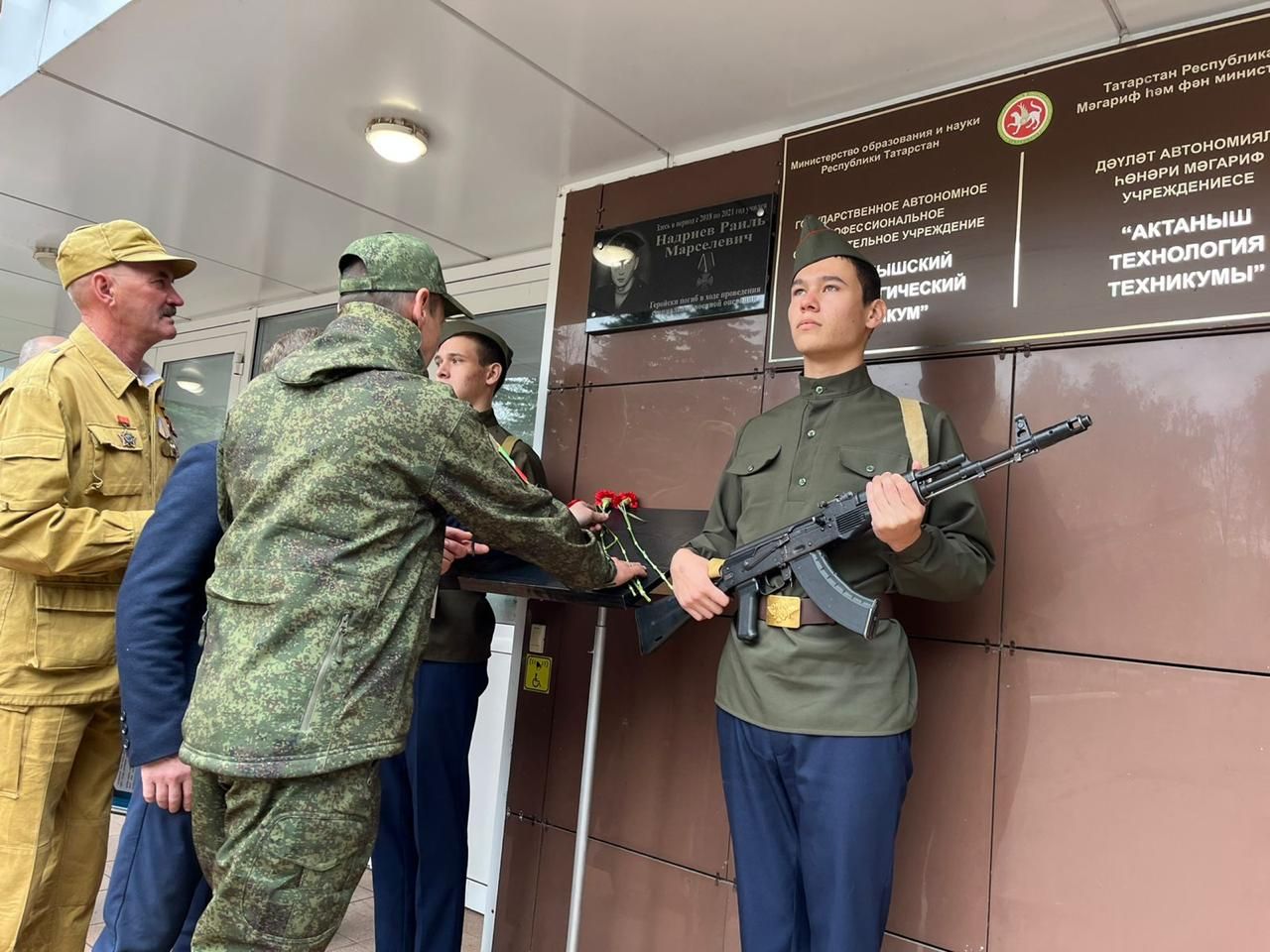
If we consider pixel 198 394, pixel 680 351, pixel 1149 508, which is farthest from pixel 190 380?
pixel 1149 508

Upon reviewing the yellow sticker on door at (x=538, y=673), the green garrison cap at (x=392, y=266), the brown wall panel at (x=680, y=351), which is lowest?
the yellow sticker on door at (x=538, y=673)

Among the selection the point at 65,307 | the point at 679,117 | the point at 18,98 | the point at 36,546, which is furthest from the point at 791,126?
the point at 65,307

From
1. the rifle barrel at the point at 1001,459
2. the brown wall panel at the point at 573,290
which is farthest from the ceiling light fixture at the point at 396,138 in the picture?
the rifle barrel at the point at 1001,459

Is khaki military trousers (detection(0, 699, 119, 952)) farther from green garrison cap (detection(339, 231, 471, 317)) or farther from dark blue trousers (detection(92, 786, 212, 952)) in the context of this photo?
green garrison cap (detection(339, 231, 471, 317))

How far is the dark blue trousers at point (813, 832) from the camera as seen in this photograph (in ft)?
5.85

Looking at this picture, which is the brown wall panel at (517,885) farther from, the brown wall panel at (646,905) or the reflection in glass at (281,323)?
the reflection in glass at (281,323)

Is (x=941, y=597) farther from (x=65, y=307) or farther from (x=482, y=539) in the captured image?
(x=65, y=307)

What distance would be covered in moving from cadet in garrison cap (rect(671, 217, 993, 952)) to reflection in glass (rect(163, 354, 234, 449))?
444 centimetres

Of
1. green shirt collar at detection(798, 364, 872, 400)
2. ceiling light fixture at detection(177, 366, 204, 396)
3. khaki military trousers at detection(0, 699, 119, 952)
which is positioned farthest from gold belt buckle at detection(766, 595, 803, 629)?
ceiling light fixture at detection(177, 366, 204, 396)

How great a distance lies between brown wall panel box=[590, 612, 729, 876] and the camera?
2588 mm

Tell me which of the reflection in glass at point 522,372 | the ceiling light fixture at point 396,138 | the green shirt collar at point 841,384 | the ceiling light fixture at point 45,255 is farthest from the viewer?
the ceiling light fixture at point 45,255

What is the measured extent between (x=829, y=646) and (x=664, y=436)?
1.17 meters

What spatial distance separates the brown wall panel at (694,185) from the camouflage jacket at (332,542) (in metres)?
1.55

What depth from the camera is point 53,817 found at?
2.09 m
